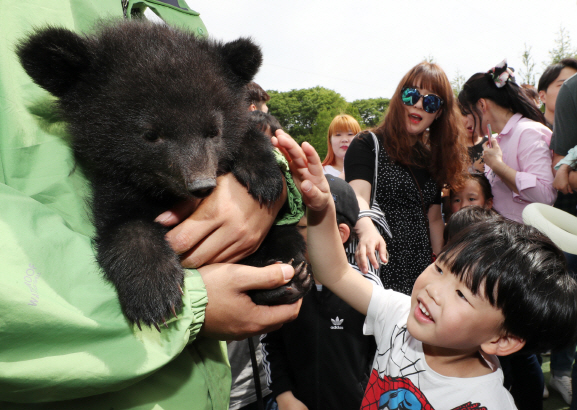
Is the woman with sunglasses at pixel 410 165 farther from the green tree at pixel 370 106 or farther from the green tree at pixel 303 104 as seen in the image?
the green tree at pixel 370 106

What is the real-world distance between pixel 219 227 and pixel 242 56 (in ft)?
2.52

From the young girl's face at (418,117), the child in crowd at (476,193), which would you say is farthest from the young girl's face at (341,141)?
the young girl's face at (418,117)

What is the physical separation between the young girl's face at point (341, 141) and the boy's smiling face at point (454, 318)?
620cm

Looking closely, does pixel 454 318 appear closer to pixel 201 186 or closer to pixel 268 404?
pixel 201 186

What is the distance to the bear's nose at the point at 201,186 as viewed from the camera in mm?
1334

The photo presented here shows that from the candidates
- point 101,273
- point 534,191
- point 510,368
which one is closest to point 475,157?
point 534,191

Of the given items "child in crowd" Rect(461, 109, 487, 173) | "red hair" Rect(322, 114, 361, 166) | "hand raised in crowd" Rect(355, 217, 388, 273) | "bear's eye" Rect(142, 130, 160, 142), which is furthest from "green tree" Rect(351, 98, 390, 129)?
"bear's eye" Rect(142, 130, 160, 142)

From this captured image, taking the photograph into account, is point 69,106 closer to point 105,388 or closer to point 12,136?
point 12,136

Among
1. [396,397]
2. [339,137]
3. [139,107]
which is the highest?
[139,107]

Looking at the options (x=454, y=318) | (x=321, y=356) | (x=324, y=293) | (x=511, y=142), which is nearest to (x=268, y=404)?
(x=321, y=356)

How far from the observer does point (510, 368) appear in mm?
3408

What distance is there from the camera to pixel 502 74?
403cm

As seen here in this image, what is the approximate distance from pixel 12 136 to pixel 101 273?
447mm

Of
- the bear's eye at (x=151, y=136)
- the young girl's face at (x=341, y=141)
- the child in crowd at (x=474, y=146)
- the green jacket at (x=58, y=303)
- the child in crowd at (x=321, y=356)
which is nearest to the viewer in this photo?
the green jacket at (x=58, y=303)
